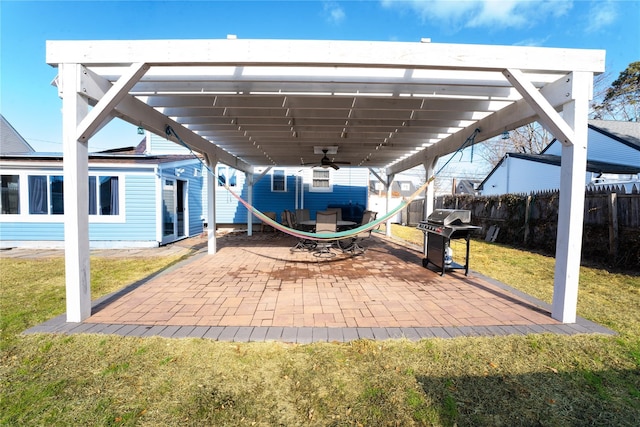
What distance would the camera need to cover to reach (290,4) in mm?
7168

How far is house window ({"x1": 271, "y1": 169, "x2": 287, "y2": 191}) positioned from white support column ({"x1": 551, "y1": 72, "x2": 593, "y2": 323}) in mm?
9560

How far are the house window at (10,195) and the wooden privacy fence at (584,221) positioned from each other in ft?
45.7

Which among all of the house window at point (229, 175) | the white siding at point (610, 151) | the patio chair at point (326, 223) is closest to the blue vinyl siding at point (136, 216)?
the house window at point (229, 175)

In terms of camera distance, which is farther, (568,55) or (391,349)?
(568,55)

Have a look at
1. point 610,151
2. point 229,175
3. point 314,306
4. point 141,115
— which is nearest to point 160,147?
point 229,175

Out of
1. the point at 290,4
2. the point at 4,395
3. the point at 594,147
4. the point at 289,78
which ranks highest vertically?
the point at 290,4

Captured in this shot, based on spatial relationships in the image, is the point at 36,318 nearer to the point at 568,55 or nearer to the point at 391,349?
the point at 391,349

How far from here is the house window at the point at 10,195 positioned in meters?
7.47

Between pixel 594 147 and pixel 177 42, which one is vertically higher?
pixel 594 147

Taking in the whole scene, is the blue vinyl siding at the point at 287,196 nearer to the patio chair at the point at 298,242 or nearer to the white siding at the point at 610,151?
the patio chair at the point at 298,242

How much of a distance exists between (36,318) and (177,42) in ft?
10.8

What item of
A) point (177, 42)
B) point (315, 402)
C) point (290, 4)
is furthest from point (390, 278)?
point (290, 4)

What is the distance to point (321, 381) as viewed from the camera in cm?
204

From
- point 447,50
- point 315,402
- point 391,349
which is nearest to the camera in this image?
point 315,402
